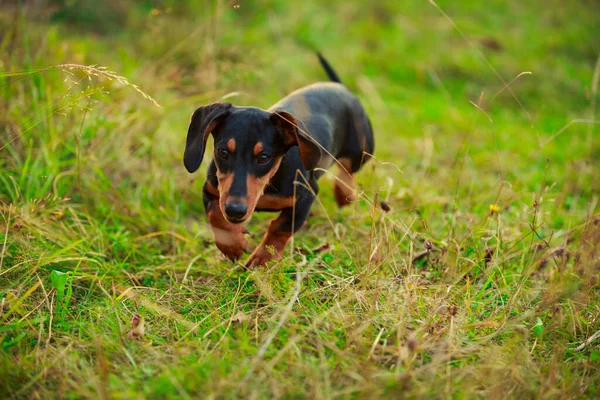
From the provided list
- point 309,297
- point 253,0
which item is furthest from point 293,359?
point 253,0

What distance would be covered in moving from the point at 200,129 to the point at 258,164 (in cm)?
38

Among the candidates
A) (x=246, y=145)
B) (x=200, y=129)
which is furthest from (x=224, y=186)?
(x=200, y=129)

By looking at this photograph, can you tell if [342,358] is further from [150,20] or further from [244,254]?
[150,20]

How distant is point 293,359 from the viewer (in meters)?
2.50

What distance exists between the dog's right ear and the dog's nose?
14.8 inches

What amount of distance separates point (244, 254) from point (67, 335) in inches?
50.4

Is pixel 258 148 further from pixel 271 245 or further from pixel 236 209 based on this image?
pixel 271 245

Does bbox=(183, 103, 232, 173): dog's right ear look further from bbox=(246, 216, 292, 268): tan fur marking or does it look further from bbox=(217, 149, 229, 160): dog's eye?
bbox=(246, 216, 292, 268): tan fur marking

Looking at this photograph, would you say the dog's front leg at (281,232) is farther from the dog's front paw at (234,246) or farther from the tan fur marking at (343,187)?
the tan fur marking at (343,187)

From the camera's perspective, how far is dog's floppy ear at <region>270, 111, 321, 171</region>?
10.2 feet

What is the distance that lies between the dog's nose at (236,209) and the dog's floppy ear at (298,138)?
0.48 meters

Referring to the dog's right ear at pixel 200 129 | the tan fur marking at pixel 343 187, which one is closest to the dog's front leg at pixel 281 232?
the dog's right ear at pixel 200 129

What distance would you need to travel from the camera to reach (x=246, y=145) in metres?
3.07

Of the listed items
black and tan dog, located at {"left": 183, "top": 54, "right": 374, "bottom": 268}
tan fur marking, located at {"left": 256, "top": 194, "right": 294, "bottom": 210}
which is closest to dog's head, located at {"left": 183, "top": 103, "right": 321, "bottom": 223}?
black and tan dog, located at {"left": 183, "top": 54, "right": 374, "bottom": 268}
